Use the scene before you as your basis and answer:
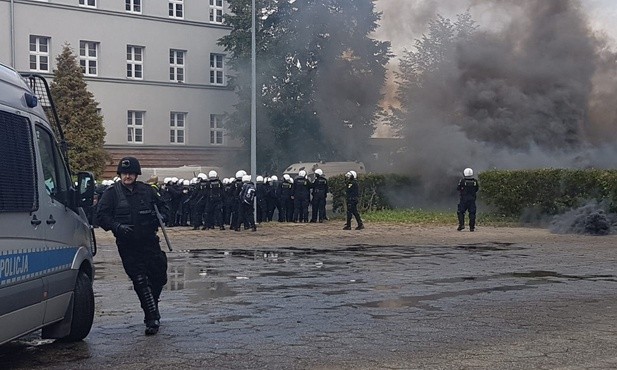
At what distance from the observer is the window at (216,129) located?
52844 mm

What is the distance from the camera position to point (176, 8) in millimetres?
50312

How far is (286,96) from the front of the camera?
45.2m

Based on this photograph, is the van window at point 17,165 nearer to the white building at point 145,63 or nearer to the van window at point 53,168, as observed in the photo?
the van window at point 53,168

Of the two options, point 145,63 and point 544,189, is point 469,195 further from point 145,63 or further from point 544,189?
point 145,63

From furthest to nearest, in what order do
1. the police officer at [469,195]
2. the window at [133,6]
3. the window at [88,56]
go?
1. the window at [133,6]
2. the window at [88,56]
3. the police officer at [469,195]

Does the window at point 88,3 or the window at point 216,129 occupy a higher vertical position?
the window at point 88,3

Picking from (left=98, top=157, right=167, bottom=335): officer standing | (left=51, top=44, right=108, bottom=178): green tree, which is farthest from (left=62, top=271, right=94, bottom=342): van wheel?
(left=51, top=44, right=108, bottom=178): green tree

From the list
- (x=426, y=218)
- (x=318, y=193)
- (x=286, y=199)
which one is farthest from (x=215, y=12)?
(x=426, y=218)

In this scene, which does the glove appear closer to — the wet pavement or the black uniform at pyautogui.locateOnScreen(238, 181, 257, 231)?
the wet pavement

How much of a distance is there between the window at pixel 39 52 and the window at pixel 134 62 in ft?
15.4

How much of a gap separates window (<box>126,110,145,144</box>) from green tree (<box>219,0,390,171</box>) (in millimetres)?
5680

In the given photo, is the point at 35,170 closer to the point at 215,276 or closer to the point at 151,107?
the point at 215,276

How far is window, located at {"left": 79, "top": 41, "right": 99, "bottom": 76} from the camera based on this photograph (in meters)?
46.8

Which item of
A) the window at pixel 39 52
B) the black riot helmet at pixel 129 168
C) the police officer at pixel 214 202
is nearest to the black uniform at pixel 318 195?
the police officer at pixel 214 202
